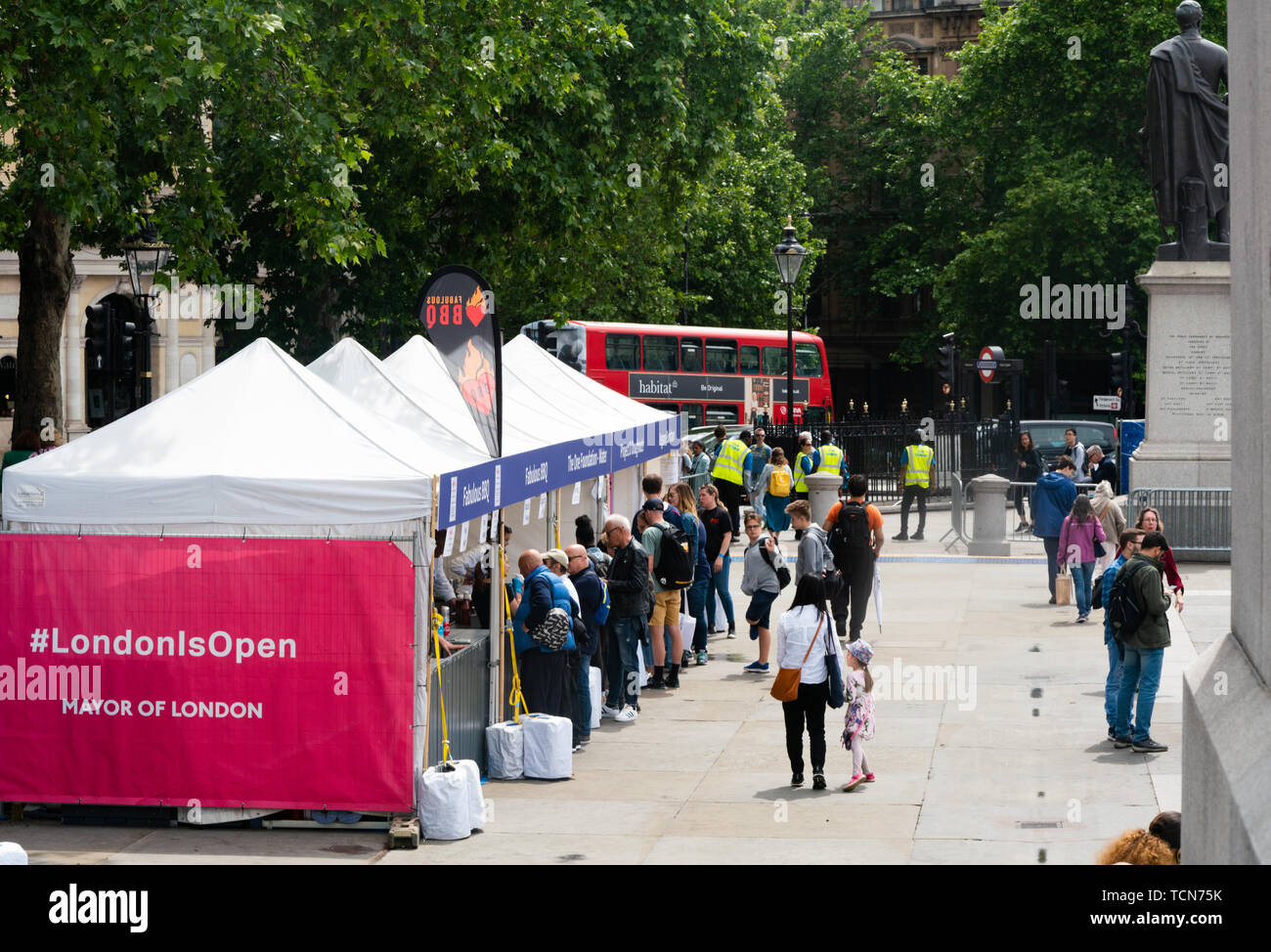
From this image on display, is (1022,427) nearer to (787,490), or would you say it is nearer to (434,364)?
(787,490)

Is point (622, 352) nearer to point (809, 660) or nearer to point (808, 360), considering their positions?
point (808, 360)

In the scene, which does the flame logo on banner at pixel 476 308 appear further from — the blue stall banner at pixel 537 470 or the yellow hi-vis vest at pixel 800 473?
the yellow hi-vis vest at pixel 800 473

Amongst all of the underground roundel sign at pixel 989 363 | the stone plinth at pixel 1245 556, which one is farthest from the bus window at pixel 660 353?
the stone plinth at pixel 1245 556

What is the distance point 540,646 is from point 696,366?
31.4 m

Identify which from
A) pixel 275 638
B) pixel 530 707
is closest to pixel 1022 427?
pixel 530 707

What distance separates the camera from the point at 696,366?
1681 inches

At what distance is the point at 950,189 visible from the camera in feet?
185

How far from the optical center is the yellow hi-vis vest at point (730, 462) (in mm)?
24531

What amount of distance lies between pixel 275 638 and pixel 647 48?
1888cm

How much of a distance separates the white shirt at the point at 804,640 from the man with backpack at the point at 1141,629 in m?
2.13

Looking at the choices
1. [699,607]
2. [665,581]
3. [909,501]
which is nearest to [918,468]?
[909,501]

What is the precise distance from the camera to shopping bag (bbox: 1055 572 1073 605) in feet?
61.4

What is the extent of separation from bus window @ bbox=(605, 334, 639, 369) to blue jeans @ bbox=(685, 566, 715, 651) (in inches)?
971

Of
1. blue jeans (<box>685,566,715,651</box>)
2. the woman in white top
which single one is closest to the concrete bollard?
blue jeans (<box>685,566,715,651</box>)
